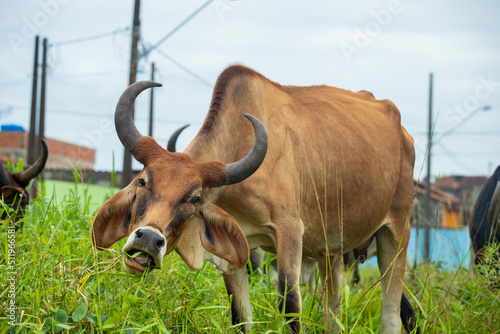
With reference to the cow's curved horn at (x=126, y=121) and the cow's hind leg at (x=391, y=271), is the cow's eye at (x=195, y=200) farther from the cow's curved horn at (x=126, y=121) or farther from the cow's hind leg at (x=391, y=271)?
the cow's hind leg at (x=391, y=271)

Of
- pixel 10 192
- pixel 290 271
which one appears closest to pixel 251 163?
pixel 290 271

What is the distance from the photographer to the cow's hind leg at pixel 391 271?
15.8ft

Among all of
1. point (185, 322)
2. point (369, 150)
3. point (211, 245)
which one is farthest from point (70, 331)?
point (369, 150)

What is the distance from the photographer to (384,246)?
5277 millimetres

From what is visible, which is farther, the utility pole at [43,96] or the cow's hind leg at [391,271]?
the utility pole at [43,96]

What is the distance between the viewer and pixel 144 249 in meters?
2.98

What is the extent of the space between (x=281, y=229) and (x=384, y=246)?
1.91 metres

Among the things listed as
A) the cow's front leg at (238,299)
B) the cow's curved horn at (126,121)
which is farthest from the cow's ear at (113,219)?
the cow's front leg at (238,299)

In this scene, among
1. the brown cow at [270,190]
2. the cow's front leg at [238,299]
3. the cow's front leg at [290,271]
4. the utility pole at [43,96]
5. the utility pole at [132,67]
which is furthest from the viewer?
the utility pole at [43,96]

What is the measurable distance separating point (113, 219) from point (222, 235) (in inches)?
29.2

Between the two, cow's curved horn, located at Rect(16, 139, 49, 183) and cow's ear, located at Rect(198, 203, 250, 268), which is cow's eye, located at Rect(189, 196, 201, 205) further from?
cow's curved horn, located at Rect(16, 139, 49, 183)

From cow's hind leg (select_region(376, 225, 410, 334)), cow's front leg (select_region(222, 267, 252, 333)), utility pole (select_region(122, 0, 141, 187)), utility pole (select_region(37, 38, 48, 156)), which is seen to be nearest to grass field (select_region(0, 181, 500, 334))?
cow's front leg (select_region(222, 267, 252, 333))

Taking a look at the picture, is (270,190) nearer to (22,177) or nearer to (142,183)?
(142,183)

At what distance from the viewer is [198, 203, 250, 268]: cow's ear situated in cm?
347
